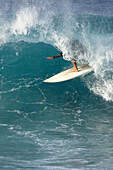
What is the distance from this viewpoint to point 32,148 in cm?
671

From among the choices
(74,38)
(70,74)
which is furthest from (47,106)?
(74,38)

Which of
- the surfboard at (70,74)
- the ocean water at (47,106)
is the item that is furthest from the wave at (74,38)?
the surfboard at (70,74)

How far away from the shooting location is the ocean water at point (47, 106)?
20.4 feet

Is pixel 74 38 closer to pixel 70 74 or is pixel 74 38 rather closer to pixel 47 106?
pixel 70 74

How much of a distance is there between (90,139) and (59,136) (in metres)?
0.89

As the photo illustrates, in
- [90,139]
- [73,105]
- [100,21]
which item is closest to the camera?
[90,139]

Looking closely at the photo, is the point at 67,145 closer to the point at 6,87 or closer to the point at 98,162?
the point at 98,162

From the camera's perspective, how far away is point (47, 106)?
32.2 feet

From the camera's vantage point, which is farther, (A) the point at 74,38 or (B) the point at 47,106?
(A) the point at 74,38

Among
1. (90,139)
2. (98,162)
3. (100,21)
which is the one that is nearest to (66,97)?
(90,139)

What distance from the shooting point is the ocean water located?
6.22 metres

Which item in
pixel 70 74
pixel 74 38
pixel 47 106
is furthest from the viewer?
pixel 74 38

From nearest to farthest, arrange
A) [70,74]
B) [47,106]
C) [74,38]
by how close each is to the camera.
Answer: [47,106] → [70,74] → [74,38]

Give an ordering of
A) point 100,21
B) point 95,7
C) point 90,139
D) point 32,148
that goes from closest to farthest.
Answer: point 32,148 → point 90,139 → point 100,21 → point 95,7
